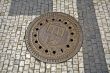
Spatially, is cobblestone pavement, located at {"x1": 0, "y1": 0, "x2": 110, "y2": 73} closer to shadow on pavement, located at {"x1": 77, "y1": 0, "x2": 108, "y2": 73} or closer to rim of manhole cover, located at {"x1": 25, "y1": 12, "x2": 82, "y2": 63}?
shadow on pavement, located at {"x1": 77, "y1": 0, "x2": 108, "y2": 73}

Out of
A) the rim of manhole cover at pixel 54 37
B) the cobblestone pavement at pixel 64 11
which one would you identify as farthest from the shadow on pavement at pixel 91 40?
the rim of manhole cover at pixel 54 37

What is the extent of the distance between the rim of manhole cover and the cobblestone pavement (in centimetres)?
17

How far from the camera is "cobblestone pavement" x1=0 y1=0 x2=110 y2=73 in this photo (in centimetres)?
561

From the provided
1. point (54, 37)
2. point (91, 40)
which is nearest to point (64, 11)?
point (54, 37)

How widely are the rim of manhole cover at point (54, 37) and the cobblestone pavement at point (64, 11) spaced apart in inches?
6.7

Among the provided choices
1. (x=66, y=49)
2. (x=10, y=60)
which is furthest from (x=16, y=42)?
(x=66, y=49)

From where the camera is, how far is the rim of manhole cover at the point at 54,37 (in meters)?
5.82

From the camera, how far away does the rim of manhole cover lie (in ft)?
19.1

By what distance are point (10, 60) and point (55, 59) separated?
1357 millimetres

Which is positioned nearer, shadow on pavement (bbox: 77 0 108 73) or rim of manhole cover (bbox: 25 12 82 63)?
shadow on pavement (bbox: 77 0 108 73)

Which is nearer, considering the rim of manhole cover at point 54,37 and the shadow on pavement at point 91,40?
the shadow on pavement at point 91,40

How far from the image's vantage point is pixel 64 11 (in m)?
6.78

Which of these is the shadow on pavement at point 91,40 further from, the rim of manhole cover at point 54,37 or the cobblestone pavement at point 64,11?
the rim of manhole cover at point 54,37

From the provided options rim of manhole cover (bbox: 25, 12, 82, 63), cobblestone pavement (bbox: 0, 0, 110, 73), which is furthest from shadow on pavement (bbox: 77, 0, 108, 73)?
rim of manhole cover (bbox: 25, 12, 82, 63)
